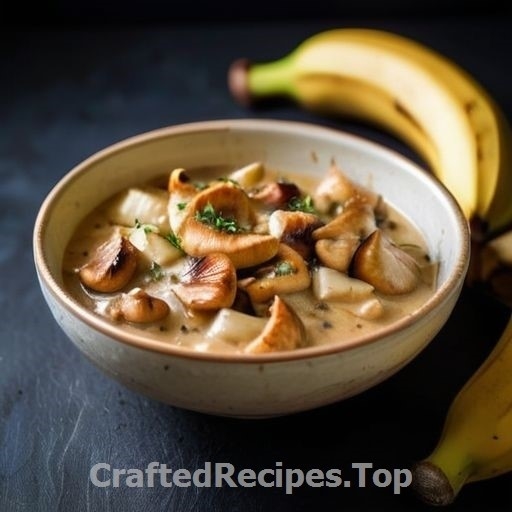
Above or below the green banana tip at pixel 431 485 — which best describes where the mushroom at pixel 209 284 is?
above

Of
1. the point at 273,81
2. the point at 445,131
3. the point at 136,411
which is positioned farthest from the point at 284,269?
the point at 273,81

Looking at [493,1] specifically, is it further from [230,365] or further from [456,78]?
[230,365]

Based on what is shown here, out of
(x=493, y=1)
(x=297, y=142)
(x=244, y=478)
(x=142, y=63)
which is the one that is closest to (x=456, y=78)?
(x=297, y=142)

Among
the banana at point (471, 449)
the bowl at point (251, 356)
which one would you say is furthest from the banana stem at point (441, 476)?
the bowl at point (251, 356)

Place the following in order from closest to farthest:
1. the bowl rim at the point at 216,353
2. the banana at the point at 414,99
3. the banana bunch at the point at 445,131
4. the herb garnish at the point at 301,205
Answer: the bowl rim at the point at 216,353
the banana bunch at the point at 445,131
the herb garnish at the point at 301,205
the banana at the point at 414,99

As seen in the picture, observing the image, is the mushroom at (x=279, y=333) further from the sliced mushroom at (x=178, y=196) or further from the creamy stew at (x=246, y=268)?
the sliced mushroom at (x=178, y=196)

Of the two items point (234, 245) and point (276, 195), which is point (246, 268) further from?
point (276, 195)
